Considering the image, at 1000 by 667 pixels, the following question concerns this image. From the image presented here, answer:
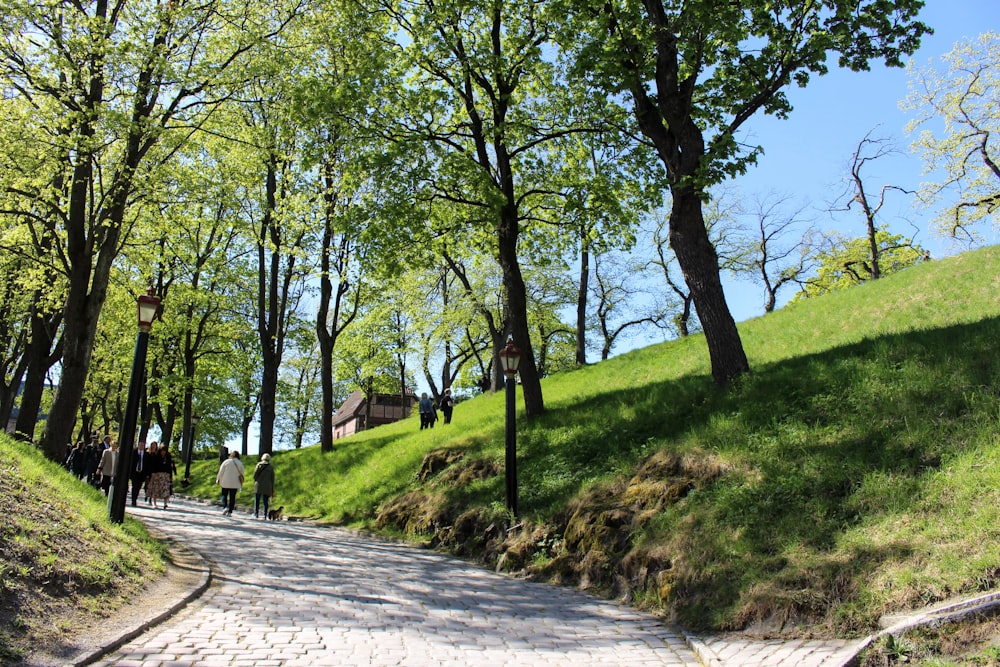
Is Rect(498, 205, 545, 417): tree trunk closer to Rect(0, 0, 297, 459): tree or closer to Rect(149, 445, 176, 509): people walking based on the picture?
Rect(0, 0, 297, 459): tree

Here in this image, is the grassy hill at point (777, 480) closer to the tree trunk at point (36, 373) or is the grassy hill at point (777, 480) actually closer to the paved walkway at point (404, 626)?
the paved walkway at point (404, 626)

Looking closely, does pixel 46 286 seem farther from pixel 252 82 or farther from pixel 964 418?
pixel 964 418

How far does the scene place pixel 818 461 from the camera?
8047 mm

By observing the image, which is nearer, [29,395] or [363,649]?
[363,649]

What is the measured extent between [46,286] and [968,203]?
121 ft

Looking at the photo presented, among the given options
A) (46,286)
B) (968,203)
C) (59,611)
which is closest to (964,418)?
(59,611)

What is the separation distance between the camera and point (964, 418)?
7469 millimetres

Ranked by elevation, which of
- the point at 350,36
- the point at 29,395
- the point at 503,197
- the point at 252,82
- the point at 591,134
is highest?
the point at 350,36

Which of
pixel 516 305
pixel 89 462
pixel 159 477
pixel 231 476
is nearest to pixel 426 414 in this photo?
pixel 231 476

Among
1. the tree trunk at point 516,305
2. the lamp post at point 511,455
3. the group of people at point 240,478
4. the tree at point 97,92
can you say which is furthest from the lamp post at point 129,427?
the group of people at point 240,478

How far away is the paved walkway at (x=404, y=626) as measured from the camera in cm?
560

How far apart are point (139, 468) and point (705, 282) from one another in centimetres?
1583

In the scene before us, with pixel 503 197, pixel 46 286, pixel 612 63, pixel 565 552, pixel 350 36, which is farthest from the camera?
pixel 46 286

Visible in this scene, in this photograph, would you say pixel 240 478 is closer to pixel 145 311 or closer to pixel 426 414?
pixel 426 414
